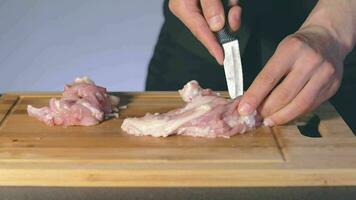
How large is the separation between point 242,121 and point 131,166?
0.31 meters

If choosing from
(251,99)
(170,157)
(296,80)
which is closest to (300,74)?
(296,80)

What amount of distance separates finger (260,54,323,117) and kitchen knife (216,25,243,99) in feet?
0.43

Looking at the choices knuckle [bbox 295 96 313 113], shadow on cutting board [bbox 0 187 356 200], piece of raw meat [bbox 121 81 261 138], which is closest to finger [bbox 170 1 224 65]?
piece of raw meat [bbox 121 81 261 138]

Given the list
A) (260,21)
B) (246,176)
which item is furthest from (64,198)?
(260,21)

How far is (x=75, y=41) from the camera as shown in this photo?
9.59 feet

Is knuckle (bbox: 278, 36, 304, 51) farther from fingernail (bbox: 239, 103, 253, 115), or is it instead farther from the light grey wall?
the light grey wall

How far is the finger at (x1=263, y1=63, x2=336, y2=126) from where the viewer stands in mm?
1534

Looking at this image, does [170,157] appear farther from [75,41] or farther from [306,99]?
[75,41]

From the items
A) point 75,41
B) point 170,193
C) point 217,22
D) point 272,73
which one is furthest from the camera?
point 75,41

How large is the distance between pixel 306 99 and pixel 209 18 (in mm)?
304

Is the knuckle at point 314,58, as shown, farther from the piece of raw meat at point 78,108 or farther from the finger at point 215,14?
the piece of raw meat at point 78,108

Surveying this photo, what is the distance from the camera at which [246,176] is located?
1.36m

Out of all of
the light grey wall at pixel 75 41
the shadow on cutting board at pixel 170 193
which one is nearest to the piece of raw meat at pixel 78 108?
the shadow on cutting board at pixel 170 193

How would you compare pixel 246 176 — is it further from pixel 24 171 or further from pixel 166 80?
pixel 166 80
